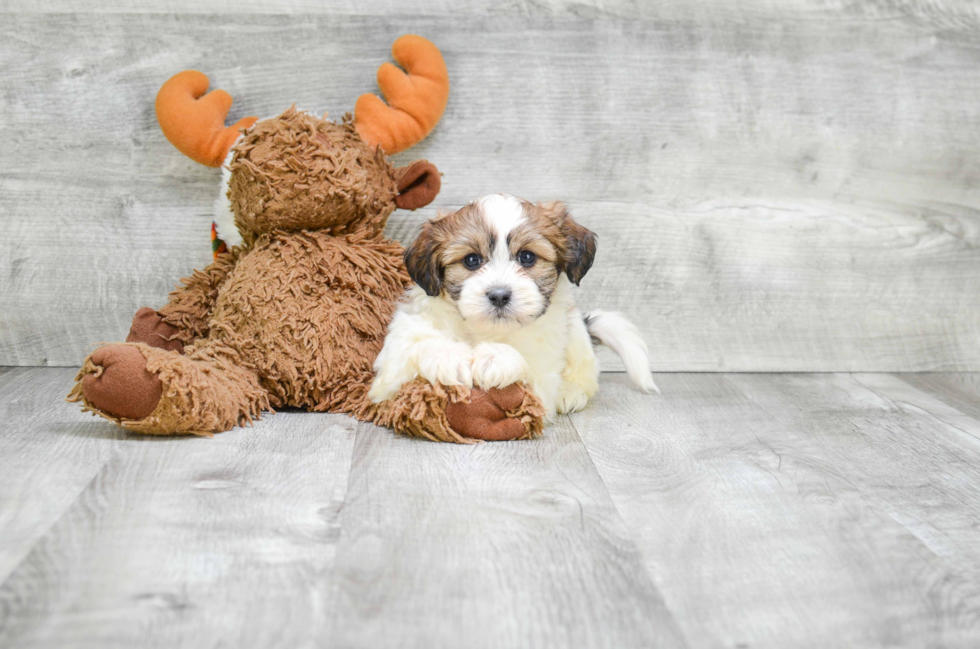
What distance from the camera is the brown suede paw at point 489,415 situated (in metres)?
1.75

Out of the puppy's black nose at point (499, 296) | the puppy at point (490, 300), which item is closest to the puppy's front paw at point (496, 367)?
the puppy at point (490, 300)

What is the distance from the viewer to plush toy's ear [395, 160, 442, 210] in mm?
2020

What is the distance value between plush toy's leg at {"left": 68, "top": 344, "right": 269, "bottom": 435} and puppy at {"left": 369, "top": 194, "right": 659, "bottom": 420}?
353 mm

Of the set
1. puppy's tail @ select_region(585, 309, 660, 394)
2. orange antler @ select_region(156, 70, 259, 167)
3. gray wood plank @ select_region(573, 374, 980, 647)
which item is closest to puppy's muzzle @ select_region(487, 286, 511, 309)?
gray wood plank @ select_region(573, 374, 980, 647)

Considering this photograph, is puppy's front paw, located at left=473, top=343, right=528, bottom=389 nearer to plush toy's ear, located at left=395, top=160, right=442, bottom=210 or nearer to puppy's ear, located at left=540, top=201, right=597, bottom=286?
puppy's ear, located at left=540, top=201, right=597, bottom=286

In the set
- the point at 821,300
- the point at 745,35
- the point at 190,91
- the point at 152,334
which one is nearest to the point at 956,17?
the point at 745,35

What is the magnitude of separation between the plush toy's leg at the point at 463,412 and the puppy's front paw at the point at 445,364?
0.02 m

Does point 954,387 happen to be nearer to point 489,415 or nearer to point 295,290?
point 489,415

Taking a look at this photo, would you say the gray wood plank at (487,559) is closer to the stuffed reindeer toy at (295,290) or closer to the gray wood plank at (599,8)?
the stuffed reindeer toy at (295,290)

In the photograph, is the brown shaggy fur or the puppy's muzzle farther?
the brown shaggy fur

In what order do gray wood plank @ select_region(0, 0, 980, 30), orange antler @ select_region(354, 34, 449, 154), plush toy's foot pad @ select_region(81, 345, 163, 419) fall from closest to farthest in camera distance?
plush toy's foot pad @ select_region(81, 345, 163, 419), orange antler @ select_region(354, 34, 449, 154), gray wood plank @ select_region(0, 0, 980, 30)

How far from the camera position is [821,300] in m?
2.59

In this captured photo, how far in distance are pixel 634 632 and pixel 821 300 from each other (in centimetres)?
181

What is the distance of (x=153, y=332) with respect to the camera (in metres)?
2.06
